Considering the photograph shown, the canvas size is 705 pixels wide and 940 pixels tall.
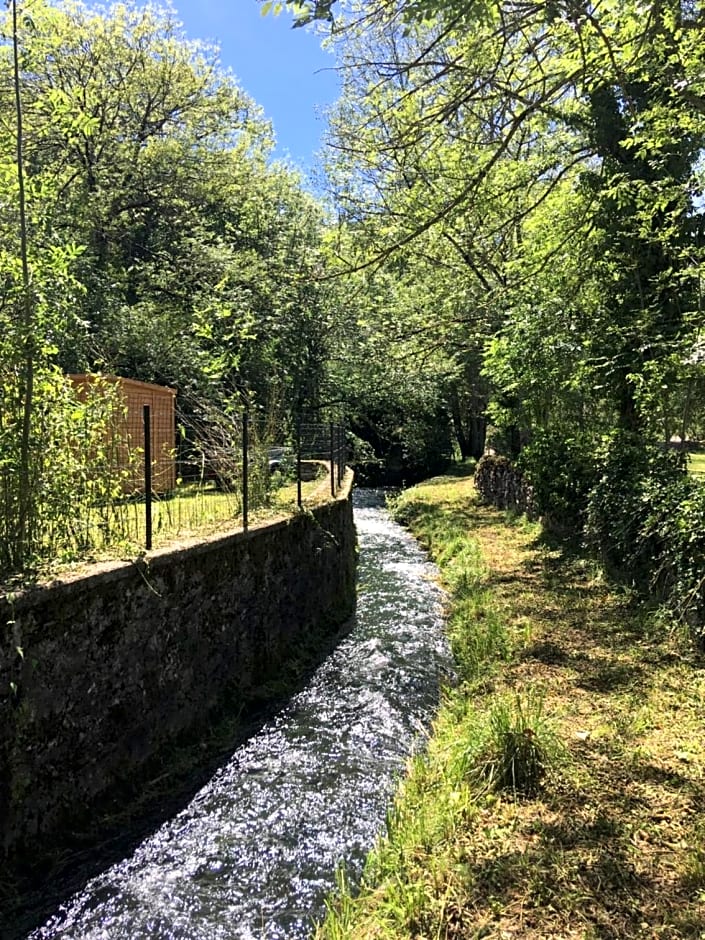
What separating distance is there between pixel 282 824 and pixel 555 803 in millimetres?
1913

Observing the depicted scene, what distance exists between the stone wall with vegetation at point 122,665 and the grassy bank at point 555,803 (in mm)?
1973

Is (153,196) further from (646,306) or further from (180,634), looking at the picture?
(180,634)

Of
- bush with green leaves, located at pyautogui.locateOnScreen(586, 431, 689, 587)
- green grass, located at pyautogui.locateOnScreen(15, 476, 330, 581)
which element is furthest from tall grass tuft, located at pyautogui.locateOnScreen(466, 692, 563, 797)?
bush with green leaves, located at pyautogui.locateOnScreen(586, 431, 689, 587)

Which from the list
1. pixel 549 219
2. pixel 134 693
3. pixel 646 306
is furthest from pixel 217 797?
pixel 549 219

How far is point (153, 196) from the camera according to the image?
58.6ft

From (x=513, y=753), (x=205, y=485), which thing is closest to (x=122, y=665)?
(x=513, y=753)

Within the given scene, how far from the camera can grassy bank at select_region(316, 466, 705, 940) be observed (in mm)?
3262

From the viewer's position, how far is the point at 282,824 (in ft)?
15.5

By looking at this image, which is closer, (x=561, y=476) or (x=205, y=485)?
(x=205, y=485)

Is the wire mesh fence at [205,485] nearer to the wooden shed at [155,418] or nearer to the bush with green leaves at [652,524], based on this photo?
the wooden shed at [155,418]

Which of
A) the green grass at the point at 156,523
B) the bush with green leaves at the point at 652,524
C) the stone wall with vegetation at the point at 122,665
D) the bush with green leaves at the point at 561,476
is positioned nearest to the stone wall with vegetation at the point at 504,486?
the bush with green leaves at the point at 561,476

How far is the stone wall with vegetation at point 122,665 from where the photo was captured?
409cm

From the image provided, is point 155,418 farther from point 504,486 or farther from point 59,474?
point 504,486

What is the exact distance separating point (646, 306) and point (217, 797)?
9.24 meters
